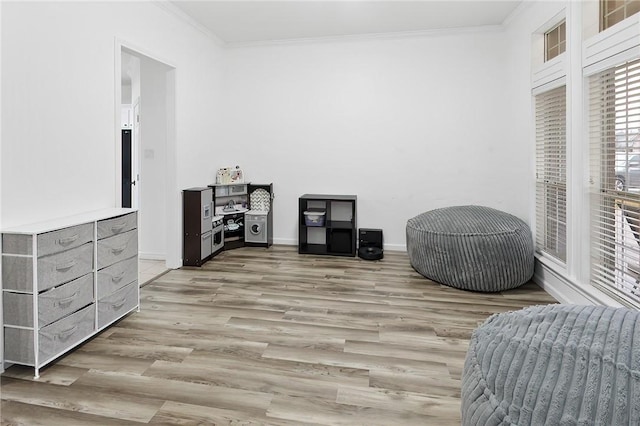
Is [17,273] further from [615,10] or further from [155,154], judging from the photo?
[615,10]

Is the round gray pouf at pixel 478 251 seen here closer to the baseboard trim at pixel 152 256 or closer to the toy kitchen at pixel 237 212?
the toy kitchen at pixel 237 212

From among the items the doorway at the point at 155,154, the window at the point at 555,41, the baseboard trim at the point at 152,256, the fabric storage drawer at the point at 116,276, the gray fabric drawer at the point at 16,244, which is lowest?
the baseboard trim at the point at 152,256

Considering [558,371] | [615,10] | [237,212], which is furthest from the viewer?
[237,212]

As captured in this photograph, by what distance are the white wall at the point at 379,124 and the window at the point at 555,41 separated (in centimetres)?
85

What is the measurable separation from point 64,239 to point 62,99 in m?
1.05

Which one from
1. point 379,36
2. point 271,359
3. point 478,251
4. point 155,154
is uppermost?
point 379,36

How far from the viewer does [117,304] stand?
8.79 feet

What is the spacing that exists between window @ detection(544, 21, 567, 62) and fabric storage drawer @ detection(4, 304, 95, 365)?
4.37m

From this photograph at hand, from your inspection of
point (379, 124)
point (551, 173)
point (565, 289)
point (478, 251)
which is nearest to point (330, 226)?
point (379, 124)

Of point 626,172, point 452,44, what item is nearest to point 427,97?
point 452,44

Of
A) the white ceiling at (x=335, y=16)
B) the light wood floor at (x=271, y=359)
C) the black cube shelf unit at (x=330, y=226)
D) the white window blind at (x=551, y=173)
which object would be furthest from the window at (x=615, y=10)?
the black cube shelf unit at (x=330, y=226)

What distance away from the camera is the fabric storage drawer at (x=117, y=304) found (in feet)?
8.29

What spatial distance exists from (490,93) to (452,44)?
80 centimetres

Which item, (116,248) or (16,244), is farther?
(116,248)
